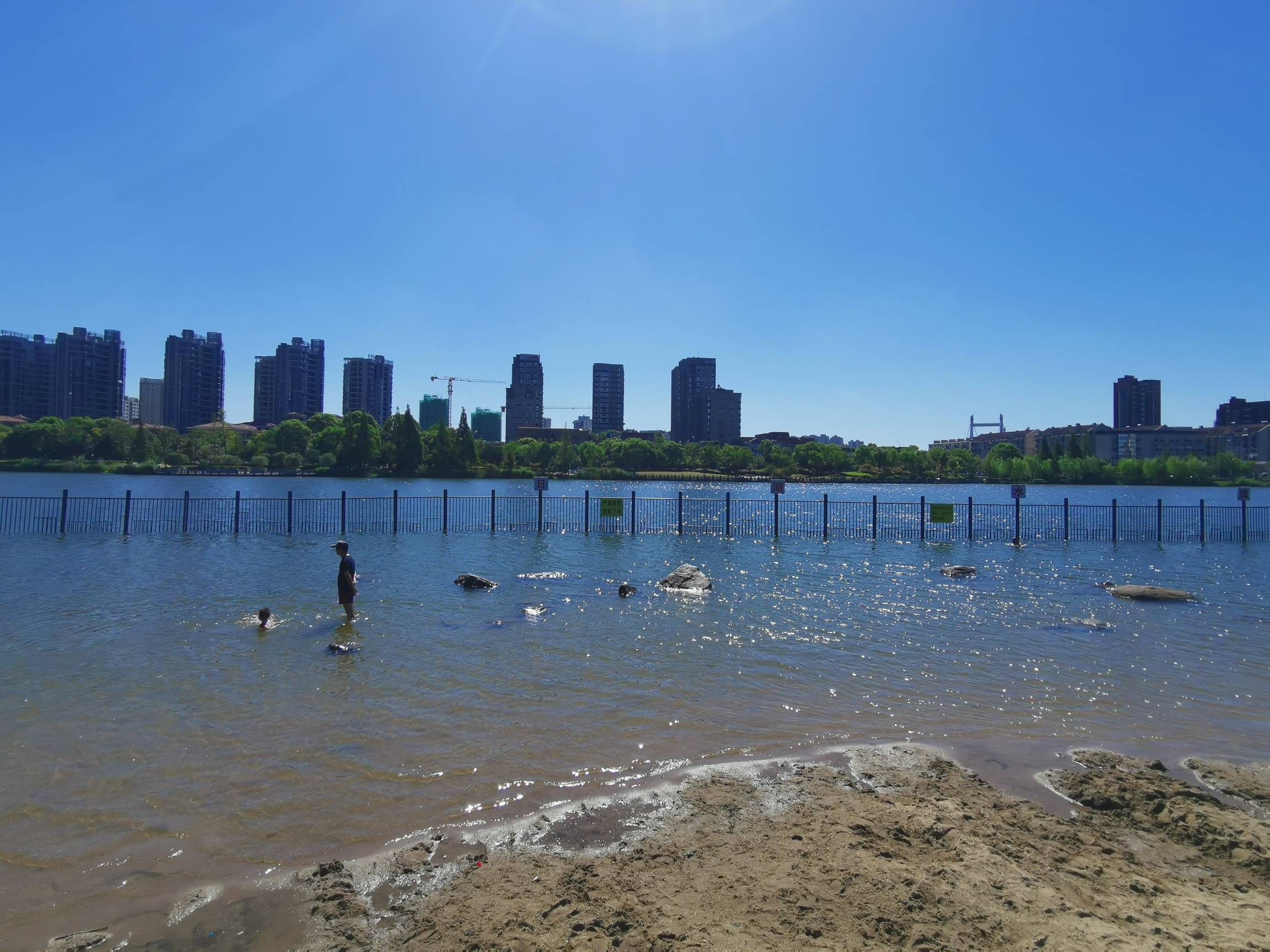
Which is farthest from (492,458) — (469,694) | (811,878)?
(811,878)

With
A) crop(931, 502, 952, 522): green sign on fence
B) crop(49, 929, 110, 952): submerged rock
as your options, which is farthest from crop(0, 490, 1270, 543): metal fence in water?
crop(49, 929, 110, 952): submerged rock

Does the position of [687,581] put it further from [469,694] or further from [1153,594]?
[1153,594]

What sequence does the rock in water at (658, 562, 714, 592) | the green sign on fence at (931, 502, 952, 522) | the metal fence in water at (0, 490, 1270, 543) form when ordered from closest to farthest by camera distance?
the rock in water at (658, 562, 714, 592) < the green sign on fence at (931, 502, 952, 522) < the metal fence in water at (0, 490, 1270, 543)

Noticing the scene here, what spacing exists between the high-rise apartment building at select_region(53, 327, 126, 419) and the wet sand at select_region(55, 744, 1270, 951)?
223845 mm

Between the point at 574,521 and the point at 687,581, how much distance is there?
83.2 feet

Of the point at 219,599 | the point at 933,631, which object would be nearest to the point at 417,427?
the point at 219,599

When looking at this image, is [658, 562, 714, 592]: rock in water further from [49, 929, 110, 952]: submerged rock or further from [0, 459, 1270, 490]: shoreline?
[0, 459, 1270, 490]: shoreline

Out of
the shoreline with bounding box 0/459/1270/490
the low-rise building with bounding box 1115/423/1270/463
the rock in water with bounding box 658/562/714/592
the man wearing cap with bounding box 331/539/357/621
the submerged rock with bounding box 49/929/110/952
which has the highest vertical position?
the low-rise building with bounding box 1115/423/1270/463

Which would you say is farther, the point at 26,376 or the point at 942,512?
the point at 26,376

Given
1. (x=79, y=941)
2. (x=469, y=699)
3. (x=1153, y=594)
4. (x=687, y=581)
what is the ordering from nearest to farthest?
1. (x=79, y=941)
2. (x=469, y=699)
3. (x=1153, y=594)
4. (x=687, y=581)

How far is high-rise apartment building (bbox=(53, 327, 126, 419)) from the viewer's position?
184 m

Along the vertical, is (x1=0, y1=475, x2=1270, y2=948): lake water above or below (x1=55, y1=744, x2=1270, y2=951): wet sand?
below

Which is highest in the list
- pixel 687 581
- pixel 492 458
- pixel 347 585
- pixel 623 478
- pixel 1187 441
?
pixel 1187 441

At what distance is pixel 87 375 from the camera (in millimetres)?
186875
